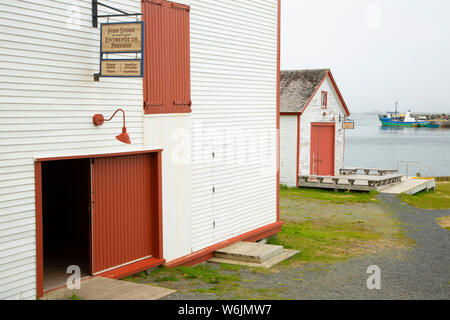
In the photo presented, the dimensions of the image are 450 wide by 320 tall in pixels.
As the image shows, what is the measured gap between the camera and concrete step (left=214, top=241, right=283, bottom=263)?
37.6 ft

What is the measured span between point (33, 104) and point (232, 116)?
19.3 feet

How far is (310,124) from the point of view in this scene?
2697 centimetres

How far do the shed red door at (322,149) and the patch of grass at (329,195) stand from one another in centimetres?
204

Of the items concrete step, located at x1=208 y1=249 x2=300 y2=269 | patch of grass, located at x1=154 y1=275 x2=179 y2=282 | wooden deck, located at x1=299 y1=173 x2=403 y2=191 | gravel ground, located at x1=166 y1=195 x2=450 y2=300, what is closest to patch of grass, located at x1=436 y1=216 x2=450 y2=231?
gravel ground, located at x1=166 y1=195 x2=450 y2=300

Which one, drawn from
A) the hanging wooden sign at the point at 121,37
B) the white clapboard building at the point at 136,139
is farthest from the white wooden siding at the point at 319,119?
the hanging wooden sign at the point at 121,37

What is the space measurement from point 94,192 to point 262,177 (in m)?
6.08

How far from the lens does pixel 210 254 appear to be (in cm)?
1180

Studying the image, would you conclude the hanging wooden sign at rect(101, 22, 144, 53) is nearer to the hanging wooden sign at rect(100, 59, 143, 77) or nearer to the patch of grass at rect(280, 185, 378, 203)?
the hanging wooden sign at rect(100, 59, 143, 77)

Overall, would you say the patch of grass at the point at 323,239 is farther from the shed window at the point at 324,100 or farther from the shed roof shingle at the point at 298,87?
the shed window at the point at 324,100

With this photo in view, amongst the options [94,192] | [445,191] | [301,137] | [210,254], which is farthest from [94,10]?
[445,191]

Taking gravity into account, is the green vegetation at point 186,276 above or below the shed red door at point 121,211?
below

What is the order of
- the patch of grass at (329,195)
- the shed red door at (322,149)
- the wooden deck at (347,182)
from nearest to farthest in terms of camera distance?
the patch of grass at (329,195) → the wooden deck at (347,182) → the shed red door at (322,149)

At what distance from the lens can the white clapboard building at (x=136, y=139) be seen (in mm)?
7434

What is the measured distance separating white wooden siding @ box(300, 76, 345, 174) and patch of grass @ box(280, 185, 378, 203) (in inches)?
59.2
